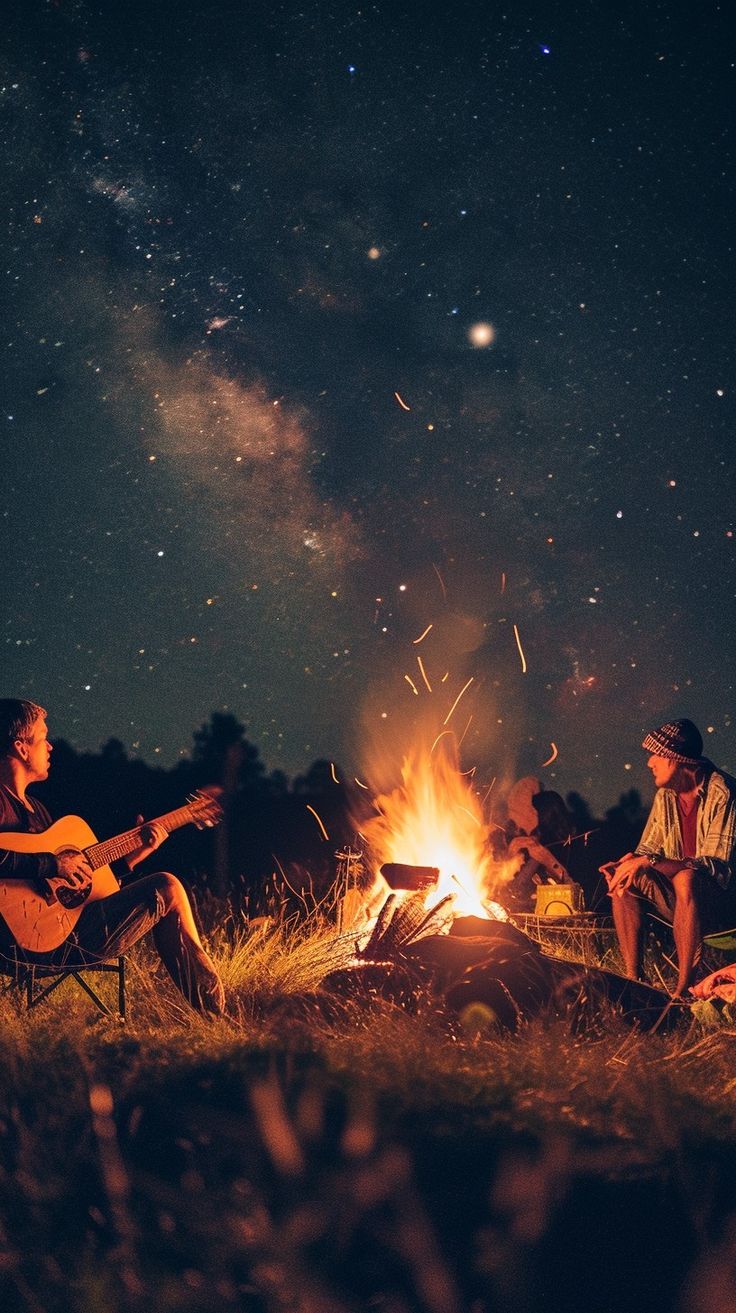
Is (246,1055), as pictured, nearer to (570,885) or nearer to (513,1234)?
(513,1234)

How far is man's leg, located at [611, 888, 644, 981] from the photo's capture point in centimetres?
548

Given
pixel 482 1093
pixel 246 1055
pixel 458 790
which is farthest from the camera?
pixel 458 790

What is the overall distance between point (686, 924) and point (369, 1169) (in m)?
2.42

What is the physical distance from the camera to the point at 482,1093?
398 centimetres

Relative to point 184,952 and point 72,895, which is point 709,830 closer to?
point 184,952

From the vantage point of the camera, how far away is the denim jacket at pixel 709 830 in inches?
209

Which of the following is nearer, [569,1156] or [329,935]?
[569,1156]

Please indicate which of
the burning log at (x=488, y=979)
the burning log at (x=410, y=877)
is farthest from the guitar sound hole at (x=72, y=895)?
the burning log at (x=410, y=877)

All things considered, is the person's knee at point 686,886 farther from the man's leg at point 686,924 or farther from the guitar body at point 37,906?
the guitar body at point 37,906

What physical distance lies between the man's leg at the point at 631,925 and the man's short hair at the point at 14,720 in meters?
3.12

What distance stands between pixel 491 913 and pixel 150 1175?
10.5 feet

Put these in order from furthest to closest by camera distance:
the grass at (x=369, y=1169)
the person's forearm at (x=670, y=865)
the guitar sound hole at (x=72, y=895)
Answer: the person's forearm at (x=670, y=865)
the guitar sound hole at (x=72, y=895)
the grass at (x=369, y=1169)

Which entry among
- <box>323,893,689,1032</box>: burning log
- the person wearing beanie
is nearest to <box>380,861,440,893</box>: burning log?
<box>323,893,689,1032</box>: burning log

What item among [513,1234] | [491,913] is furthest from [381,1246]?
[491,913]
